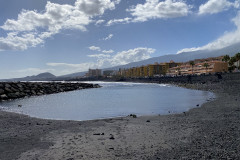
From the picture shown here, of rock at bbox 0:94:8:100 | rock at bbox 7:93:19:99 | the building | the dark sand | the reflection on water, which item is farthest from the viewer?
the building

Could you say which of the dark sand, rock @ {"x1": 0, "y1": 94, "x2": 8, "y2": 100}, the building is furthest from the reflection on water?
the building

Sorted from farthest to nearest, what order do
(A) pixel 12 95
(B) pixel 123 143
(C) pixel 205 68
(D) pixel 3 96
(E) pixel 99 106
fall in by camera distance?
(C) pixel 205 68 < (A) pixel 12 95 < (D) pixel 3 96 < (E) pixel 99 106 < (B) pixel 123 143

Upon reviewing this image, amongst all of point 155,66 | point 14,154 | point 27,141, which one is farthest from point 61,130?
point 155,66

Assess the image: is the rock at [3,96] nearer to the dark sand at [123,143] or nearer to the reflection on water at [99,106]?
the reflection on water at [99,106]

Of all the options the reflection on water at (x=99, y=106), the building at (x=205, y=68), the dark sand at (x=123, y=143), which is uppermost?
the building at (x=205, y=68)

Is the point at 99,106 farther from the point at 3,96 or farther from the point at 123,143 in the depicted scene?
the point at 3,96

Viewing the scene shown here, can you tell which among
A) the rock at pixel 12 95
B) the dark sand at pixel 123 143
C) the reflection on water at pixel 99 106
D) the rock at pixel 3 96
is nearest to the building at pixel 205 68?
the reflection on water at pixel 99 106

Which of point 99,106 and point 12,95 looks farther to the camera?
point 12,95

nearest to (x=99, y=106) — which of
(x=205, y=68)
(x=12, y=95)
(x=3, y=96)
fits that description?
(x=3, y=96)

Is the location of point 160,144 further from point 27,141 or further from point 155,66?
point 155,66

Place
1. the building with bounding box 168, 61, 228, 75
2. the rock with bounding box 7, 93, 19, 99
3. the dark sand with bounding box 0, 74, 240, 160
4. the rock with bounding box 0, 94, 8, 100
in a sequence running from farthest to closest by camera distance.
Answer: the building with bounding box 168, 61, 228, 75 < the rock with bounding box 7, 93, 19, 99 < the rock with bounding box 0, 94, 8, 100 < the dark sand with bounding box 0, 74, 240, 160

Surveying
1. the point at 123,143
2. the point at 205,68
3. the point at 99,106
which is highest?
the point at 205,68

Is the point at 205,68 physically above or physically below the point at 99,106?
above

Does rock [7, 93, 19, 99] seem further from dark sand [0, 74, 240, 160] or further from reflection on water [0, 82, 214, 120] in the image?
dark sand [0, 74, 240, 160]
